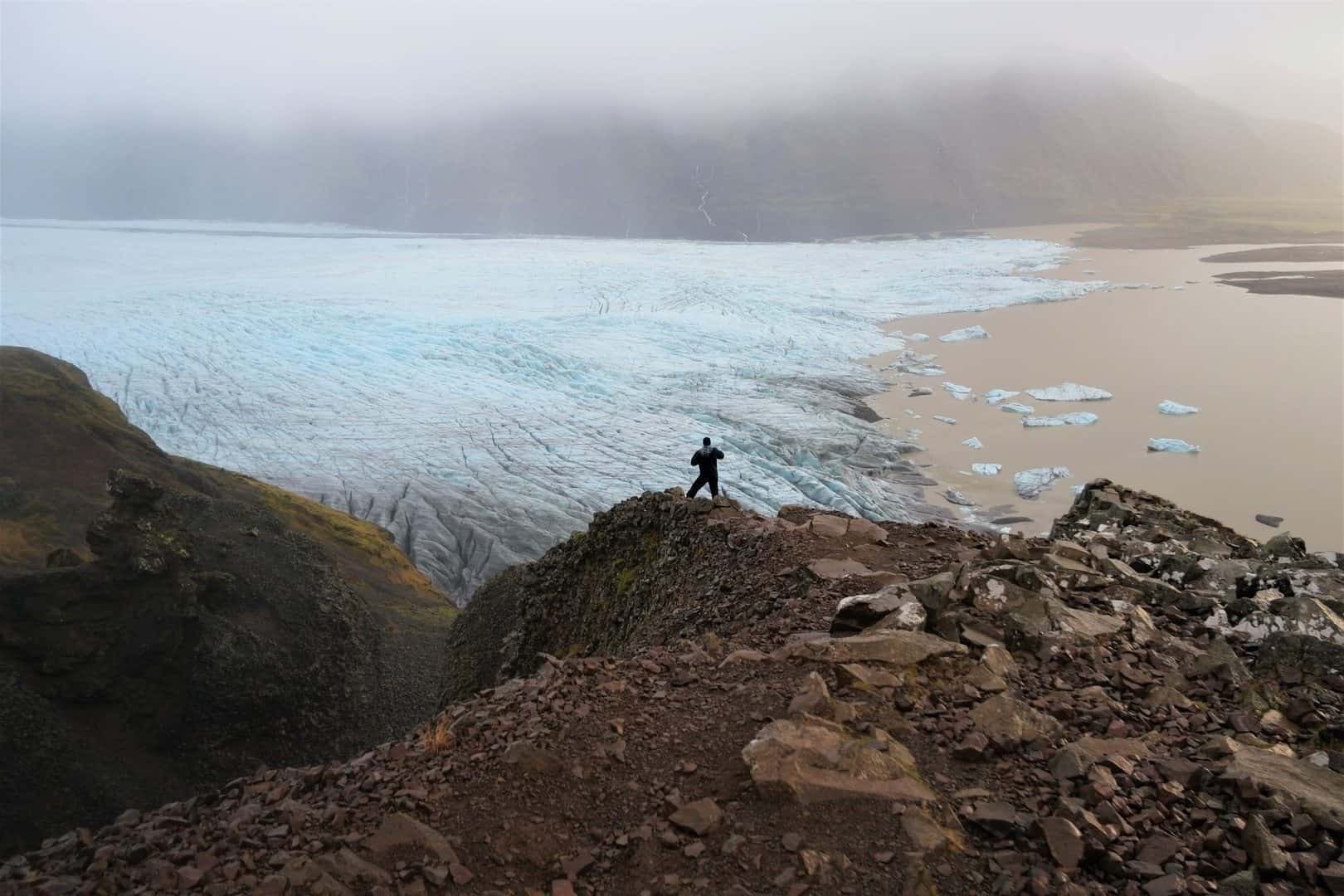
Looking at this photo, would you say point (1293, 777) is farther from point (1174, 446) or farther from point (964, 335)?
point (964, 335)

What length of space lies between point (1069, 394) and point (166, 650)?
2153 cm

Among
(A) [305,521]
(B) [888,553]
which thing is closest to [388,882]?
(B) [888,553]

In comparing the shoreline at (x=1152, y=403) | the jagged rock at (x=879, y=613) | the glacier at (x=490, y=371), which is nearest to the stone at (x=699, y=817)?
the jagged rock at (x=879, y=613)

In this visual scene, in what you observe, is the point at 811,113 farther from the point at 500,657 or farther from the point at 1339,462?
the point at 500,657

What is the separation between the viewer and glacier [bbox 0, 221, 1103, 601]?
20.6 meters

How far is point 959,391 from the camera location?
85.4 ft

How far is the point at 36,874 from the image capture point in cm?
509

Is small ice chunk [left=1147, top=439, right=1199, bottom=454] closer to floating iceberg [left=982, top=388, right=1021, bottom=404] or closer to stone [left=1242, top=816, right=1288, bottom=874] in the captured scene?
floating iceberg [left=982, top=388, right=1021, bottom=404]

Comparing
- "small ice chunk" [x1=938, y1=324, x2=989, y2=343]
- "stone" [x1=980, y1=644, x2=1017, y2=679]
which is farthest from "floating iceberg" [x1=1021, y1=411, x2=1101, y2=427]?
"stone" [x1=980, y1=644, x2=1017, y2=679]

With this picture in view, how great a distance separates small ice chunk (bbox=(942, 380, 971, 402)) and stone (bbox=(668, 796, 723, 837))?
76.2 feet

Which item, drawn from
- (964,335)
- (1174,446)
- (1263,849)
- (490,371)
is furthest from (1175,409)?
(1263,849)

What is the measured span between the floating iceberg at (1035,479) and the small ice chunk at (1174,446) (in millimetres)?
2652

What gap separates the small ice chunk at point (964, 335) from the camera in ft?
106

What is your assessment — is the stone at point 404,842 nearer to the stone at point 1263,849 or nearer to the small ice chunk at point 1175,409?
the stone at point 1263,849
